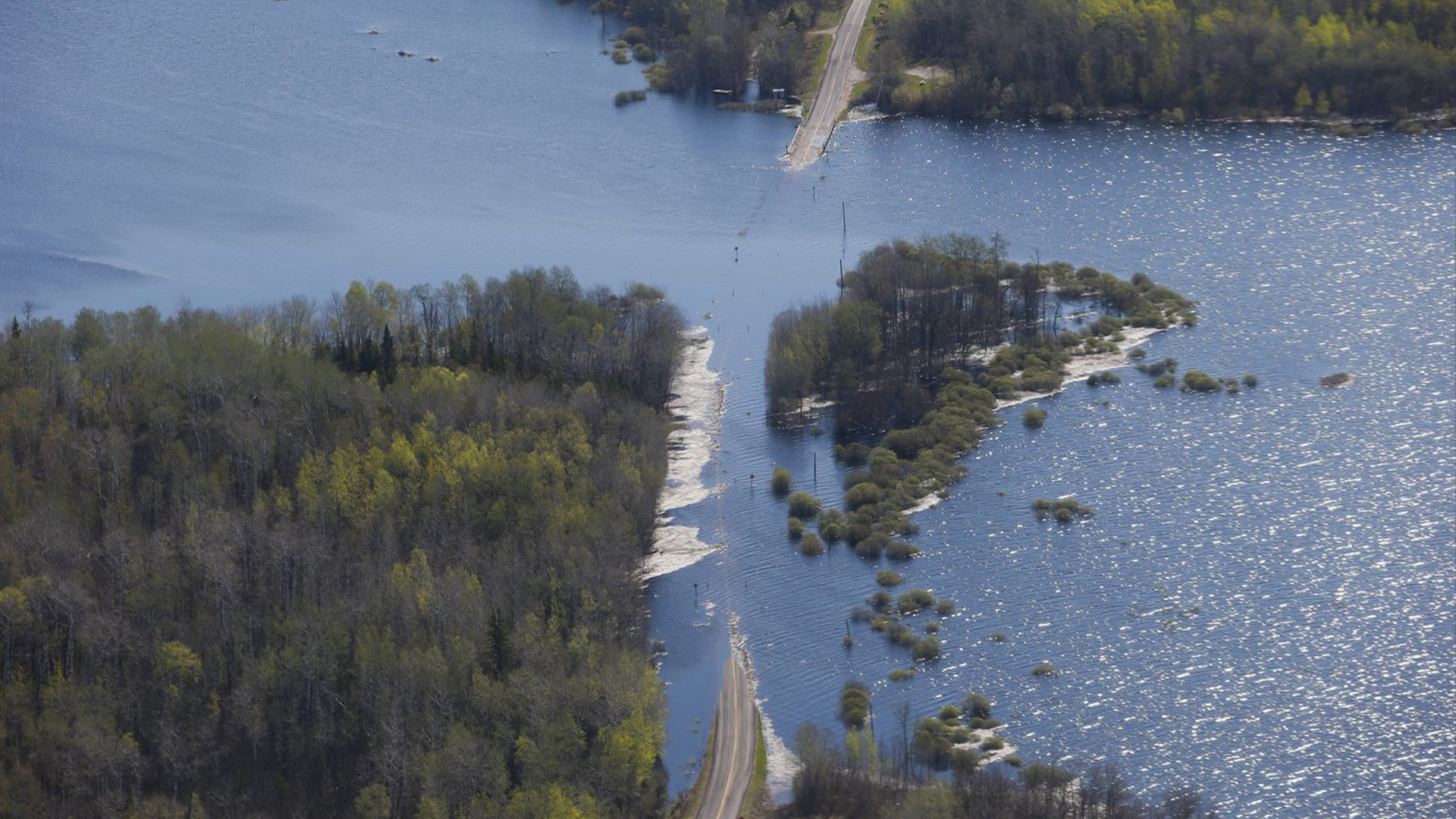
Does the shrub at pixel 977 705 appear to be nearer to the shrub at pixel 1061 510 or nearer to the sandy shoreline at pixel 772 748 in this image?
the sandy shoreline at pixel 772 748

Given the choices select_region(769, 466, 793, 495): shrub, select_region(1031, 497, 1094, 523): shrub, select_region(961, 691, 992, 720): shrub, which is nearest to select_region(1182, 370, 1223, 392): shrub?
select_region(1031, 497, 1094, 523): shrub

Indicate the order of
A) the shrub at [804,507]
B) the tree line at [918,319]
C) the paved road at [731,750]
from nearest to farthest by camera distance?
the paved road at [731,750]
the shrub at [804,507]
the tree line at [918,319]

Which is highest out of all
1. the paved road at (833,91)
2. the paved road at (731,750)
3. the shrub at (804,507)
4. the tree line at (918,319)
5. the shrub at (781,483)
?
the paved road at (833,91)

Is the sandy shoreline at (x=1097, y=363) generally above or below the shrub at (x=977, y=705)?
above

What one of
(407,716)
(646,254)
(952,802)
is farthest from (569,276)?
Result: (952,802)

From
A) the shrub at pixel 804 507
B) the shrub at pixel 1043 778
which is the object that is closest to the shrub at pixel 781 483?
the shrub at pixel 804 507

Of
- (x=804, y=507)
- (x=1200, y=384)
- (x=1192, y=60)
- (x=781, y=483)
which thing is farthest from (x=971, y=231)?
(x=804, y=507)

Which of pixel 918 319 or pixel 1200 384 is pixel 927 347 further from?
pixel 1200 384

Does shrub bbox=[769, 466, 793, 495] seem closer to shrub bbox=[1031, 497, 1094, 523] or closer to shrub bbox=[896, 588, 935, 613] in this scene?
shrub bbox=[896, 588, 935, 613]
